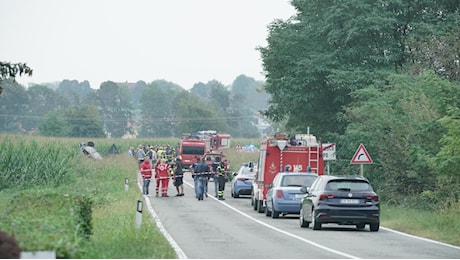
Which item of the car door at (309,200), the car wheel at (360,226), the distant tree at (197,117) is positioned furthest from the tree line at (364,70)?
the distant tree at (197,117)

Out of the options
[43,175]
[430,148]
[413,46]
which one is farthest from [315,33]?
[430,148]

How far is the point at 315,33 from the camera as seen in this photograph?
185 feet

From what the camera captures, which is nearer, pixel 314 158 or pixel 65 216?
pixel 65 216

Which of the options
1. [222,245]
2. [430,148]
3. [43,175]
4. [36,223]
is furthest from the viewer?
[43,175]

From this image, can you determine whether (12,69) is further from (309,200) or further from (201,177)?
(201,177)

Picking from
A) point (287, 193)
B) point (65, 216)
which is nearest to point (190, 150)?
point (287, 193)

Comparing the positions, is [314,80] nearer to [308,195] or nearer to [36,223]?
[308,195]

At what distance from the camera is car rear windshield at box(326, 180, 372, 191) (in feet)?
93.0

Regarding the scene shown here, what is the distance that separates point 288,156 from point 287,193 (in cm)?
667

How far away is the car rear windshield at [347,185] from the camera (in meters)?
28.4

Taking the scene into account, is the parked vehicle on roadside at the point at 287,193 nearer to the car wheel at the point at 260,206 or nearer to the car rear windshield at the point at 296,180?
the car rear windshield at the point at 296,180

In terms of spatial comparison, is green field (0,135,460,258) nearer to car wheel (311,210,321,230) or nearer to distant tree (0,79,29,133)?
car wheel (311,210,321,230)

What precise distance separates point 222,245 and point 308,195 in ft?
23.6

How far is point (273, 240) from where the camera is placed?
79.5 feet
